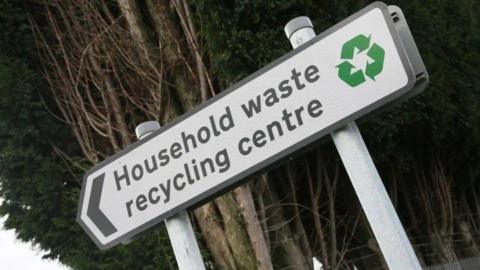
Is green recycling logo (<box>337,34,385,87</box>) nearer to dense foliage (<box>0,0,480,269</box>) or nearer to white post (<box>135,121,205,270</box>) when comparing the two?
white post (<box>135,121,205,270</box>)

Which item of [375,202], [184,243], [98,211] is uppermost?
[98,211]

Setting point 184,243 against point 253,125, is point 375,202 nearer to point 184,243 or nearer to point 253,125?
point 253,125

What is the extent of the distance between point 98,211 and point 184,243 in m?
0.40

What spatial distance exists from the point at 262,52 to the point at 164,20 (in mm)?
1132

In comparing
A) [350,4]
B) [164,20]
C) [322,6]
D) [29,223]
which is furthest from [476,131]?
[29,223]

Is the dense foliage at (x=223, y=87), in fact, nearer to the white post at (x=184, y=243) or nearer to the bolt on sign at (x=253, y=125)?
the bolt on sign at (x=253, y=125)

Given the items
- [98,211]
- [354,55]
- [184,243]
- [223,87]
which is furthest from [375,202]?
[223,87]

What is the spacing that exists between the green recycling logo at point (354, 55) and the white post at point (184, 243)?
76 centimetres

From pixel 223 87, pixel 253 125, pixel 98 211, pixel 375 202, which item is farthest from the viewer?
pixel 223 87

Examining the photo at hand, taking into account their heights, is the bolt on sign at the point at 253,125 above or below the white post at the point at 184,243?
above

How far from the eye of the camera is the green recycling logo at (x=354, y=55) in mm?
1572

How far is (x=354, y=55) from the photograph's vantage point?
5.33ft

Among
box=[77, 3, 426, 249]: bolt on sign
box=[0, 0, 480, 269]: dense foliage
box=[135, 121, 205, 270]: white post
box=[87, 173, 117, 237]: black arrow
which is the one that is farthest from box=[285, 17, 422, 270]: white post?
box=[0, 0, 480, 269]: dense foliage

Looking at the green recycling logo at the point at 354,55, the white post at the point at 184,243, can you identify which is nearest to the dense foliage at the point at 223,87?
the white post at the point at 184,243
